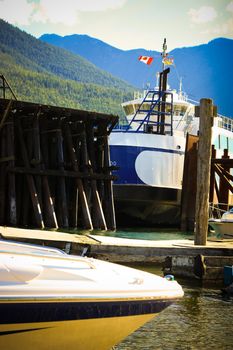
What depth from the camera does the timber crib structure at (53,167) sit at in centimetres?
2394

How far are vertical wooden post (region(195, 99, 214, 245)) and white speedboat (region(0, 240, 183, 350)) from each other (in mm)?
8342

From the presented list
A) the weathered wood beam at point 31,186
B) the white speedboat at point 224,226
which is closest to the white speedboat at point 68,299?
the white speedboat at point 224,226

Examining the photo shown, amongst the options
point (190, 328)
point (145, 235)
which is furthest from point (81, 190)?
point (190, 328)

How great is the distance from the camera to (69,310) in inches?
266

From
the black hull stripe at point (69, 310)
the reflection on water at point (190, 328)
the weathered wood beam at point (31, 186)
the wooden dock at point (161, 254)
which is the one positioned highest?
the weathered wood beam at point (31, 186)

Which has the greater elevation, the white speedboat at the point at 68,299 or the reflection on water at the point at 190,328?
the white speedboat at the point at 68,299

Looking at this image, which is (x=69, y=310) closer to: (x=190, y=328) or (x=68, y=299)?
(x=68, y=299)

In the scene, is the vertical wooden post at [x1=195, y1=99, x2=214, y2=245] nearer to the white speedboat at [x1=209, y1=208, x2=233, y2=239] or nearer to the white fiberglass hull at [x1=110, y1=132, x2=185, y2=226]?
the white speedboat at [x1=209, y1=208, x2=233, y2=239]

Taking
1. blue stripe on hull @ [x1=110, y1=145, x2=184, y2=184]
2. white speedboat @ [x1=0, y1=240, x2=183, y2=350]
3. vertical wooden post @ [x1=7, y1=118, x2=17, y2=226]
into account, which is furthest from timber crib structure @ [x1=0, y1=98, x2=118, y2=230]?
white speedboat @ [x1=0, y1=240, x2=183, y2=350]

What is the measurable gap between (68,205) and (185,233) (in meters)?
5.28

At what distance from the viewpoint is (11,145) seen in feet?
78.8

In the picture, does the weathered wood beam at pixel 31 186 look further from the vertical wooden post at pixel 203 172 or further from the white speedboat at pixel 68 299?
the white speedboat at pixel 68 299

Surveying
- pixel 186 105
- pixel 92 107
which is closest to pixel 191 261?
pixel 186 105

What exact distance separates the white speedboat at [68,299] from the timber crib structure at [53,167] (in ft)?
51.5
